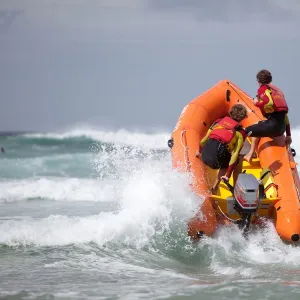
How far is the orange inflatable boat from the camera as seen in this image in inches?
249

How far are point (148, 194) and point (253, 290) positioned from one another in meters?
2.31

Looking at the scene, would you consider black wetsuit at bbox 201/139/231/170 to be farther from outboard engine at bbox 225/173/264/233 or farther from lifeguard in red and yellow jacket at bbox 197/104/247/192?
outboard engine at bbox 225/173/264/233

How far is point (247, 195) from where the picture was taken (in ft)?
19.7

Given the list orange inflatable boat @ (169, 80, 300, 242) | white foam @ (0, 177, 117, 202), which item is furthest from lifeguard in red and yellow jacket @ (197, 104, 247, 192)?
white foam @ (0, 177, 117, 202)

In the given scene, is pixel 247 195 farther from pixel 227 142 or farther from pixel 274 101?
pixel 274 101

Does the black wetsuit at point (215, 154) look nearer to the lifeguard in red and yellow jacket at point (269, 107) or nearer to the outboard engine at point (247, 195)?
the outboard engine at point (247, 195)

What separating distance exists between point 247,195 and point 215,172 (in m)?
1.35

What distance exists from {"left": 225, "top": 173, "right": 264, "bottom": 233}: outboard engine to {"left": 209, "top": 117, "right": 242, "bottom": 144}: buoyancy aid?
0.44 meters

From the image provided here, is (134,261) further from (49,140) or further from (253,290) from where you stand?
(49,140)

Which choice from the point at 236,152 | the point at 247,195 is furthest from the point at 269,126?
the point at 247,195

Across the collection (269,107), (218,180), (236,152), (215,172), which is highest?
(269,107)

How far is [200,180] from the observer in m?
6.70

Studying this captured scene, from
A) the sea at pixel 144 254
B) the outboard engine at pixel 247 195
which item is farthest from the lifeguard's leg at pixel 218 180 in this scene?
the outboard engine at pixel 247 195

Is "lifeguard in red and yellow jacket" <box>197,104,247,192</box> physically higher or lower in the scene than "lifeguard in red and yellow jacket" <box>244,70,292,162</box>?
lower
